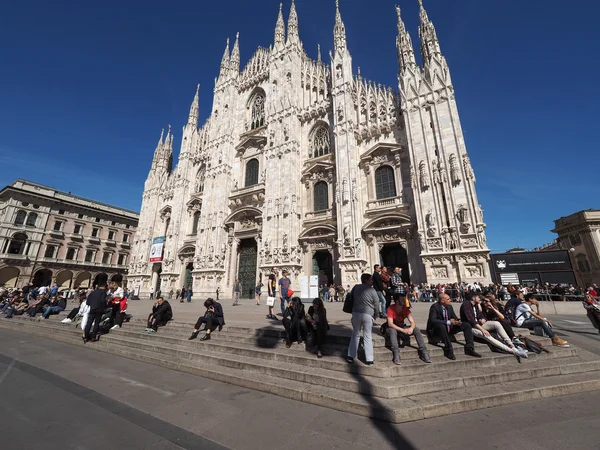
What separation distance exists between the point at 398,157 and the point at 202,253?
18.5m

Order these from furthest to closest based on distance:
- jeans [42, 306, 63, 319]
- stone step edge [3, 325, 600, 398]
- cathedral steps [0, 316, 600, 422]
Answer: jeans [42, 306, 63, 319], stone step edge [3, 325, 600, 398], cathedral steps [0, 316, 600, 422]

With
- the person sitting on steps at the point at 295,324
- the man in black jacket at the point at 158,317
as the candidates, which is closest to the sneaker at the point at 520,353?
the person sitting on steps at the point at 295,324

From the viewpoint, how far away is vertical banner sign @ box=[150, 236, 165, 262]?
1089 inches

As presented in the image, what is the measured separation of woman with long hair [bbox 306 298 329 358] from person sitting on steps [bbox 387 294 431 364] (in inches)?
52.1

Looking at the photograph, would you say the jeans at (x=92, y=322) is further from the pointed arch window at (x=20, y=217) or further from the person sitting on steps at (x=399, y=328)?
the pointed arch window at (x=20, y=217)

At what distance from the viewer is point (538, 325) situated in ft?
21.8

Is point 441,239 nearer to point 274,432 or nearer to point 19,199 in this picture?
point 274,432

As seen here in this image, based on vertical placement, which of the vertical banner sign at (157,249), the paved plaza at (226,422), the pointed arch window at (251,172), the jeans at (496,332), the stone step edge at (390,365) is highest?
the pointed arch window at (251,172)

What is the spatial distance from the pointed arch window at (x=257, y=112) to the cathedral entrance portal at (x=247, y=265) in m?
12.5

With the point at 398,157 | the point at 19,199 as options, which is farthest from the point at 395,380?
the point at 19,199

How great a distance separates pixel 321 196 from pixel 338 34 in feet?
49.7

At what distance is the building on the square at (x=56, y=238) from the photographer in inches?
1276

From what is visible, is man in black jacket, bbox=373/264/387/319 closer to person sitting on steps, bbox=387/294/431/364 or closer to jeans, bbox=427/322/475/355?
person sitting on steps, bbox=387/294/431/364

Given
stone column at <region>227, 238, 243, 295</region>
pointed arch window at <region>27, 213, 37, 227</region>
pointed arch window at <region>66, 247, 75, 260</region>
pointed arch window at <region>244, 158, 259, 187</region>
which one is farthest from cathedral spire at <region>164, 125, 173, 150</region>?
pointed arch window at <region>66, 247, 75, 260</region>
